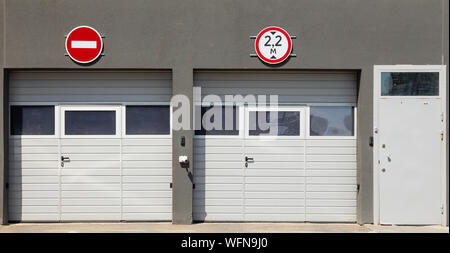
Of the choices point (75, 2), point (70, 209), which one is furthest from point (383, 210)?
point (75, 2)

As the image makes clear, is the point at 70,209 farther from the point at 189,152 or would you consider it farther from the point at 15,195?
the point at 189,152

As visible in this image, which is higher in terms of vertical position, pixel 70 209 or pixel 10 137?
pixel 10 137

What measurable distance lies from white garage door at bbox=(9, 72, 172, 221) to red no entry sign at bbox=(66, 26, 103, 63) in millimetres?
412

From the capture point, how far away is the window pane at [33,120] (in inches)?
454

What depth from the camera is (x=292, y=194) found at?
1156 centimetres

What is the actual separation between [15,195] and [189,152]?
10.4 ft

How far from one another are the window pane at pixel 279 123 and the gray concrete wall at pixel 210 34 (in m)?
0.90

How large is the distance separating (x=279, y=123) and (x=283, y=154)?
56cm

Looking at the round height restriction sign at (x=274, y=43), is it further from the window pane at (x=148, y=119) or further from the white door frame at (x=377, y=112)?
the window pane at (x=148, y=119)

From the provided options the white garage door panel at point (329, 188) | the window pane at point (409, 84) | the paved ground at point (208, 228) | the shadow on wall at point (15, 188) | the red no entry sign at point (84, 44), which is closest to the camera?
the paved ground at point (208, 228)

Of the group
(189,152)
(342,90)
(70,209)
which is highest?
(342,90)

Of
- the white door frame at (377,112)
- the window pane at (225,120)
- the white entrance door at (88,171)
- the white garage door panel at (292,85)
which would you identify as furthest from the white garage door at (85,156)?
the white door frame at (377,112)

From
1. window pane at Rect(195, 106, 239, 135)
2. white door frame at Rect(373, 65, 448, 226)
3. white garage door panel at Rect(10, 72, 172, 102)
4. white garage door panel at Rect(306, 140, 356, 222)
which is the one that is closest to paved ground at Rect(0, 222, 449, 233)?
white garage door panel at Rect(306, 140, 356, 222)

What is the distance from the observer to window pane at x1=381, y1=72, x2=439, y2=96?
11305 mm
